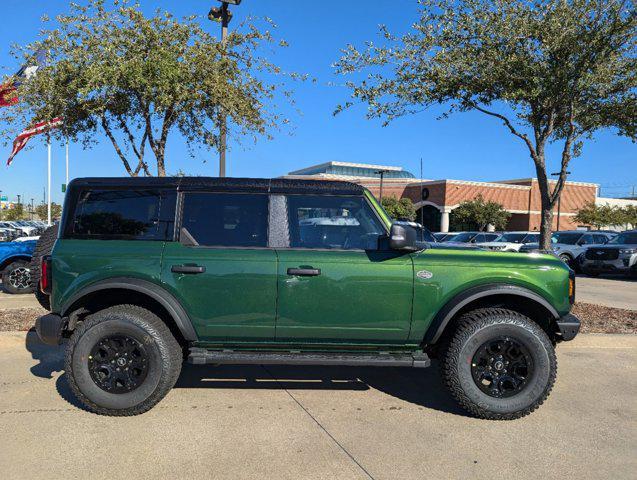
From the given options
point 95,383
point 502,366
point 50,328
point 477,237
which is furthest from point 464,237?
point 50,328

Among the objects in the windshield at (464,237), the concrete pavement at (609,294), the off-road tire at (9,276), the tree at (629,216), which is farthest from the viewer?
the tree at (629,216)

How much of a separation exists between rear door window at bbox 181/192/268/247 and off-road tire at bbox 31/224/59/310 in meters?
1.34

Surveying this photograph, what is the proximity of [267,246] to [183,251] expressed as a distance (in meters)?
0.67

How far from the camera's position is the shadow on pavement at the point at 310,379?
175 inches

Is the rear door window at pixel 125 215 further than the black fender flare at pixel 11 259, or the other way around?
the black fender flare at pixel 11 259

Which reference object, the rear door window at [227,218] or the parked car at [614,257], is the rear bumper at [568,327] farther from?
the parked car at [614,257]

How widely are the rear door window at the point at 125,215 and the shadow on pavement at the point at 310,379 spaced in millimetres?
1468

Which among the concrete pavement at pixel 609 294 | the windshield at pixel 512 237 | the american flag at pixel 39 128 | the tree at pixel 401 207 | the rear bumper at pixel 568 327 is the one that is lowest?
the concrete pavement at pixel 609 294

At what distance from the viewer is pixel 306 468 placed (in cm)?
310

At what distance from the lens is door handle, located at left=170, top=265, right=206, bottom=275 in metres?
3.87

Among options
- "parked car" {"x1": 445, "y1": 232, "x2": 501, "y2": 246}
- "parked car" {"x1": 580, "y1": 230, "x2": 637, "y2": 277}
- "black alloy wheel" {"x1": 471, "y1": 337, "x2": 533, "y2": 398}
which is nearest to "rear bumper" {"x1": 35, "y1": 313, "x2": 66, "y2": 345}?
"black alloy wheel" {"x1": 471, "y1": 337, "x2": 533, "y2": 398}

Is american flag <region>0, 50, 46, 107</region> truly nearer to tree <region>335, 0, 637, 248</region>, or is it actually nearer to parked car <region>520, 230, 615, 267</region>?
tree <region>335, 0, 637, 248</region>

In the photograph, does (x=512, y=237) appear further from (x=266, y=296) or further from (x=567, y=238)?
(x=266, y=296)

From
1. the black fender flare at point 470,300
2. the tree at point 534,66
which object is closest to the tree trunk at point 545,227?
the tree at point 534,66
